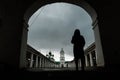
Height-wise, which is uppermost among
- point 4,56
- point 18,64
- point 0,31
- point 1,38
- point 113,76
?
point 0,31

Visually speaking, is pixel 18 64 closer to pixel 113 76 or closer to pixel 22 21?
pixel 22 21

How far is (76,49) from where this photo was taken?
5.54m

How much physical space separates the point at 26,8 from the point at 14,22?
118 cm

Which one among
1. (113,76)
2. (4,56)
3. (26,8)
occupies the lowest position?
(113,76)

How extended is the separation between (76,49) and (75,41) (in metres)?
0.38

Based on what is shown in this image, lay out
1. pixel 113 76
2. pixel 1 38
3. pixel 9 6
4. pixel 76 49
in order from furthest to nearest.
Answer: pixel 9 6
pixel 1 38
pixel 76 49
pixel 113 76

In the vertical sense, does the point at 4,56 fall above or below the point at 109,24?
below

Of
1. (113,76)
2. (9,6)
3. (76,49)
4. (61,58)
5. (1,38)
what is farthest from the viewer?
(61,58)

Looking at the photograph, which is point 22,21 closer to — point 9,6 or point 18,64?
point 9,6

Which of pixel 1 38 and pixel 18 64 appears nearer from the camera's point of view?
pixel 18 64

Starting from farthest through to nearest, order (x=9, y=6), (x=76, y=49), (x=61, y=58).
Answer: (x=61, y=58)
(x=9, y=6)
(x=76, y=49)

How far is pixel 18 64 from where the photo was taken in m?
6.30

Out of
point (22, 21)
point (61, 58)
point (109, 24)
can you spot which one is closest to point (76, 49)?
point (109, 24)

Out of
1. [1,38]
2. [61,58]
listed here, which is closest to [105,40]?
[1,38]
